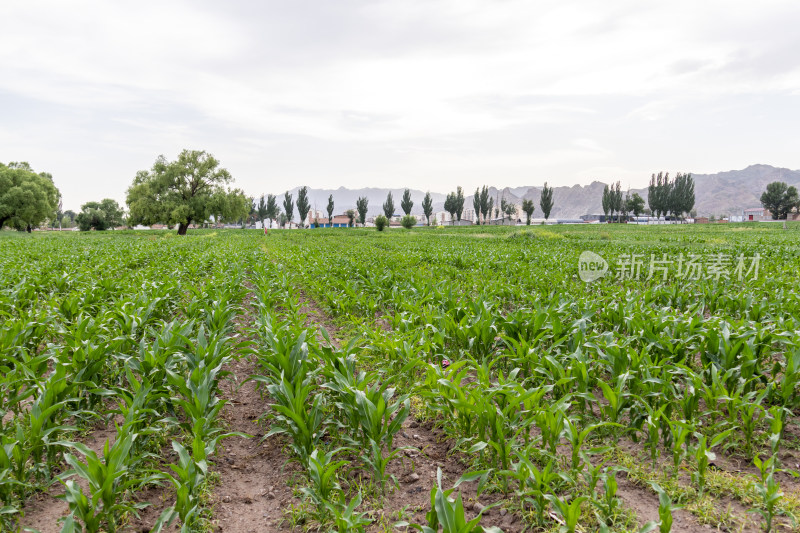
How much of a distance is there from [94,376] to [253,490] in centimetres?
203

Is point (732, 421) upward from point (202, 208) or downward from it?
downward

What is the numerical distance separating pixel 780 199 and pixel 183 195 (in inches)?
5007

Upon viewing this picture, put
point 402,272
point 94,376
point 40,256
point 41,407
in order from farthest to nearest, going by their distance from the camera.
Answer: point 40,256, point 402,272, point 94,376, point 41,407

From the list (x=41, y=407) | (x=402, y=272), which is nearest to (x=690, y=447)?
(x=41, y=407)

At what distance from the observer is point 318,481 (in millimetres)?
2670

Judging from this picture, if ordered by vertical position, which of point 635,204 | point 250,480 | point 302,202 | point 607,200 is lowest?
point 250,480

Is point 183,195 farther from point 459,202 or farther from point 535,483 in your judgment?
point 459,202

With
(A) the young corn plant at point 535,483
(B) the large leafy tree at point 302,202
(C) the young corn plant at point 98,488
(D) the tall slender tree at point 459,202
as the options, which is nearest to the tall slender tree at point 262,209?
(B) the large leafy tree at point 302,202

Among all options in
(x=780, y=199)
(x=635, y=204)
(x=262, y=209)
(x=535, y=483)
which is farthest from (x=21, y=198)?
(x=780, y=199)

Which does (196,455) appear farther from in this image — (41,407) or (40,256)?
(40,256)

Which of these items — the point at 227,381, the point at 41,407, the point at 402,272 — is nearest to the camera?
the point at 41,407

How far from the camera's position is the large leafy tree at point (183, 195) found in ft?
157

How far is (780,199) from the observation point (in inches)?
4033

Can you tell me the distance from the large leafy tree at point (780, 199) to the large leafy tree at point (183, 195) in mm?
118638
